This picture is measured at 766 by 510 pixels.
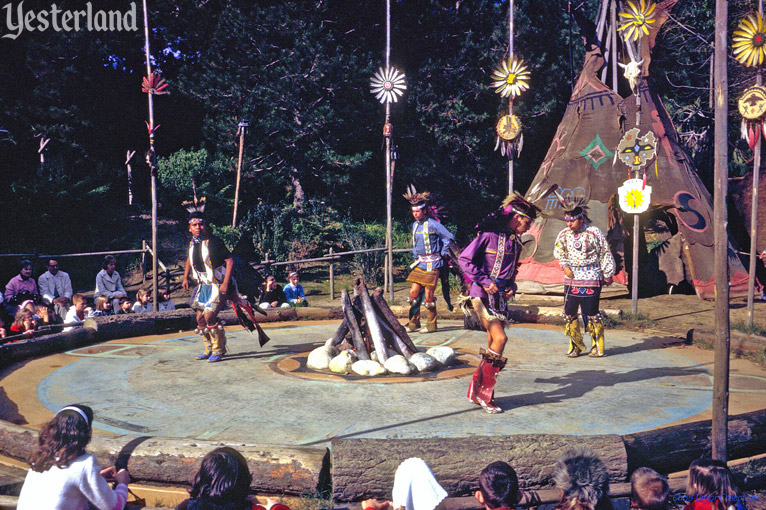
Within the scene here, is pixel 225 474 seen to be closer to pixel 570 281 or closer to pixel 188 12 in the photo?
pixel 570 281

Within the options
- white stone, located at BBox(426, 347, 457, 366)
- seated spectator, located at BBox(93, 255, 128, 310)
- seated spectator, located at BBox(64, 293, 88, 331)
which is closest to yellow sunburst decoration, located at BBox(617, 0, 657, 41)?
white stone, located at BBox(426, 347, 457, 366)

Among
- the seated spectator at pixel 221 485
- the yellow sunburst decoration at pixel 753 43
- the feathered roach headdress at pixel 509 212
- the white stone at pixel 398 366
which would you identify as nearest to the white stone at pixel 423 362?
the white stone at pixel 398 366

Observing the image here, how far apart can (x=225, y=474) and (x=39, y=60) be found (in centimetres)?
2492

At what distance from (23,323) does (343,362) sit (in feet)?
17.8

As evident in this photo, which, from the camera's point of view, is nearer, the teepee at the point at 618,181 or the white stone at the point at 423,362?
the white stone at the point at 423,362

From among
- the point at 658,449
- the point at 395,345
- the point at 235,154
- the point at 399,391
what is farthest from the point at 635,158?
the point at 235,154

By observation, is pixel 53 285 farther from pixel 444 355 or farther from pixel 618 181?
pixel 618 181

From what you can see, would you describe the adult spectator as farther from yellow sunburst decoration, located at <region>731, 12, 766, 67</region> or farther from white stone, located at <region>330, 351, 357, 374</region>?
yellow sunburst decoration, located at <region>731, 12, 766, 67</region>

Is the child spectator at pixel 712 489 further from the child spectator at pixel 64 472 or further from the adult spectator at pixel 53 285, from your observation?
the adult spectator at pixel 53 285

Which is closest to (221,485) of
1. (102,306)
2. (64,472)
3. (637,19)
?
(64,472)

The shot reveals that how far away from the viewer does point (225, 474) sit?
3238mm

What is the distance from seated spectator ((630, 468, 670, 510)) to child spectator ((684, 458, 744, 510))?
19 cm

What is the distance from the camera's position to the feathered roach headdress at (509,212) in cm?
723

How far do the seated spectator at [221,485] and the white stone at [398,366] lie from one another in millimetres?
4824
